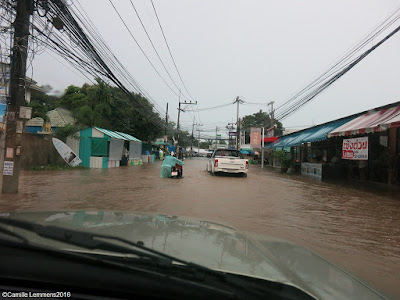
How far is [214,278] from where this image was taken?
1515mm

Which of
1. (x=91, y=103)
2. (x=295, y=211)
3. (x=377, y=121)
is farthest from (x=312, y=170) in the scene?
(x=91, y=103)

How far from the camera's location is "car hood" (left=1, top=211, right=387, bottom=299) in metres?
1.76

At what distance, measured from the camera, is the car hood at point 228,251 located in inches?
69.1

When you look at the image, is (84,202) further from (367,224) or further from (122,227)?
(367,224)

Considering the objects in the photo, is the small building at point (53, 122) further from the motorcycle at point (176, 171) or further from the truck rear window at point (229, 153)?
the truck rear window at point (229, 153)

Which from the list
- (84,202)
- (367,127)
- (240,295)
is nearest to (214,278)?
(240,295)

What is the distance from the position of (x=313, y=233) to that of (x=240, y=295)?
4.64m

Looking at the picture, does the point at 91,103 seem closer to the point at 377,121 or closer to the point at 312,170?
the point at 312,170

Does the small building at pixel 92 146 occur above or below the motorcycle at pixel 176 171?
above

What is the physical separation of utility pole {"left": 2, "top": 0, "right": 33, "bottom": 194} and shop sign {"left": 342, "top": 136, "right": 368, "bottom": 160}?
12392 millimetres

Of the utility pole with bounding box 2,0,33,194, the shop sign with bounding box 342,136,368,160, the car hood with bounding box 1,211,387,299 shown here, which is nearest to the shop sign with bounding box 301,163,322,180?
the shop sign with bounding box 342,136,368,160

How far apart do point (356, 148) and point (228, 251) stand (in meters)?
12.8

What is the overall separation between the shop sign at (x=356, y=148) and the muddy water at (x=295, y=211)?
77.5 inches

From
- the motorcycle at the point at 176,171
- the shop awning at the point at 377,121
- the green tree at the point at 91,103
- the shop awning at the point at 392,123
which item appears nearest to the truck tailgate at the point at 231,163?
the motorcycle at the point at 176,171
